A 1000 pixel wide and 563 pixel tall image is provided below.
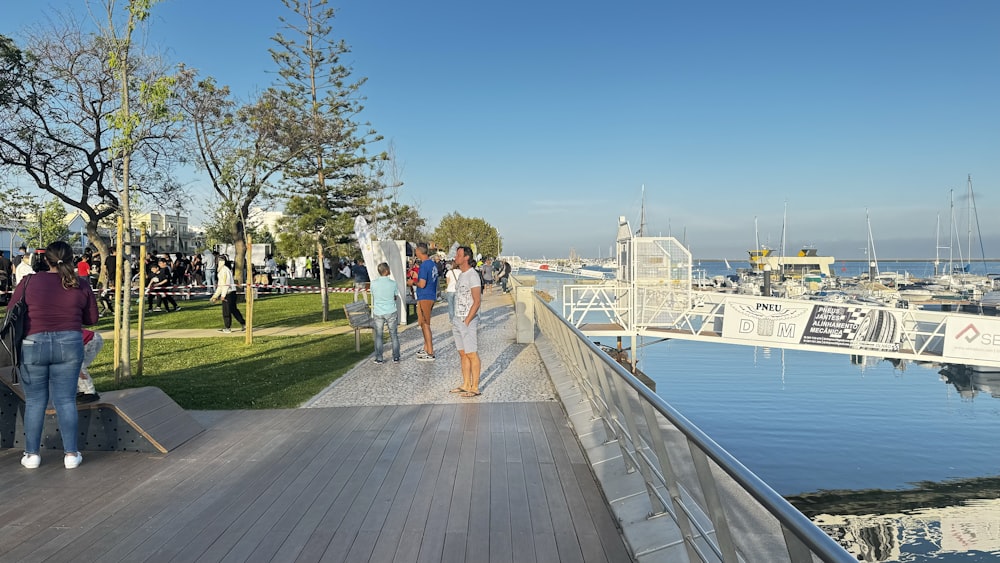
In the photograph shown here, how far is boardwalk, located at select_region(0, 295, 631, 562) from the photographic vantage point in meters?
3.54

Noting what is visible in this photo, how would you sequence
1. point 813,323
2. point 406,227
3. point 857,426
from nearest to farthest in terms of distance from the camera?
point 813,323, point 857,426, point 406,227

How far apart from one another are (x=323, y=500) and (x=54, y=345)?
2.43m

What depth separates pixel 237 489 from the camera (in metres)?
4.53

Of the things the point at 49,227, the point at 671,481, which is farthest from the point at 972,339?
the point at 49,227

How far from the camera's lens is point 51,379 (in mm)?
4895

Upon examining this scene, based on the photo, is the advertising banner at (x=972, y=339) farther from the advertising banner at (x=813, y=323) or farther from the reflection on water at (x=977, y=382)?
the reflection on water at (x=977, y=382)

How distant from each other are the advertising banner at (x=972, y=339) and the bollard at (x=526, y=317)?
528 inches

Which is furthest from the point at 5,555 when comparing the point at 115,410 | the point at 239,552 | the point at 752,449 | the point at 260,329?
the point at 752,449

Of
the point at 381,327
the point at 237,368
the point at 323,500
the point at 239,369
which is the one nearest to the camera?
the point at 323,500

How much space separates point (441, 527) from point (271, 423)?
11.1 feet

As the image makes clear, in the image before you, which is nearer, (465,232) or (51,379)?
(51,379)

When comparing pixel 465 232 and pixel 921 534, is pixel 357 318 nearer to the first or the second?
pixel 921 534

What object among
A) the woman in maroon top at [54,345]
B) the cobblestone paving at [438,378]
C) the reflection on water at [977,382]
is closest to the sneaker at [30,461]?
the woman in maroon top at [54,345]

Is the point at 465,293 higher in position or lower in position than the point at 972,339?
higher
